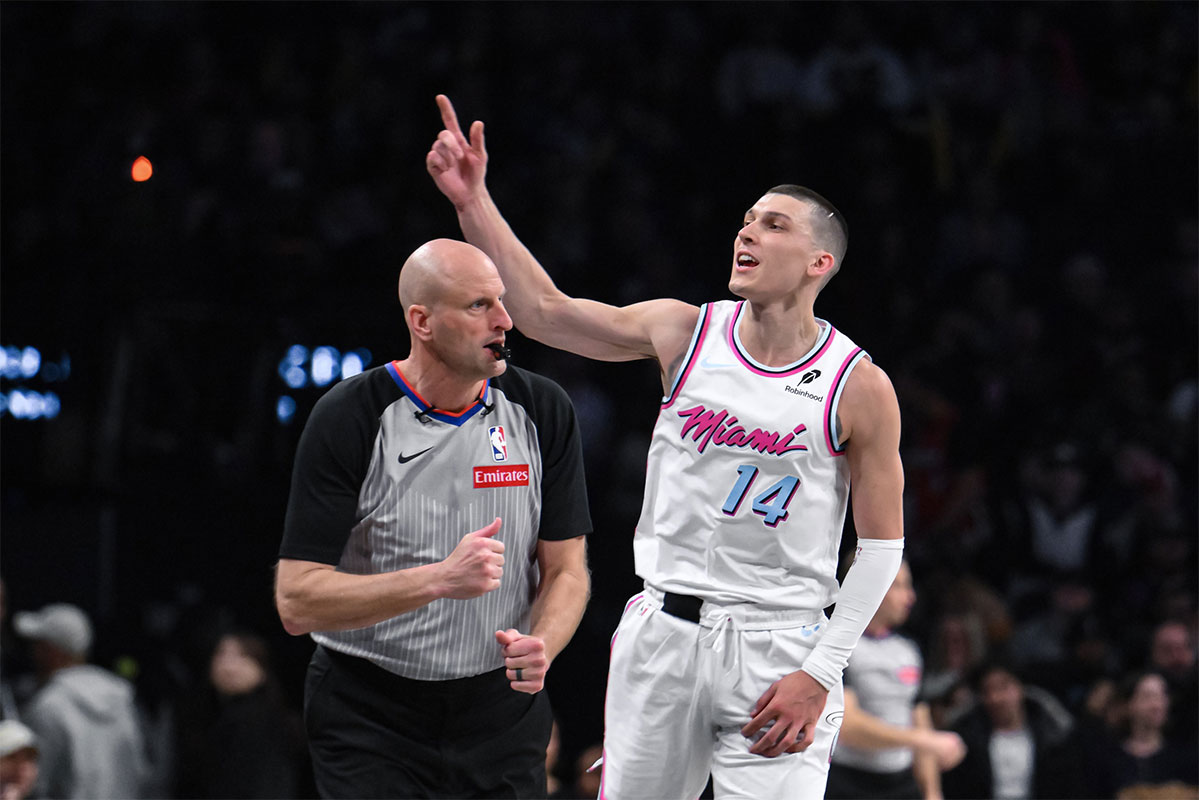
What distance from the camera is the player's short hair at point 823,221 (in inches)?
161

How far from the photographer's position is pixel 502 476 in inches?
152

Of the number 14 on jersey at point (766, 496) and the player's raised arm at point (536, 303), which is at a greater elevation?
the player's raised arm at point (536, 303)

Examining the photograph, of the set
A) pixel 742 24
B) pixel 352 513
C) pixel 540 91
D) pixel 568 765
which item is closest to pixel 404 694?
pixel 352 513

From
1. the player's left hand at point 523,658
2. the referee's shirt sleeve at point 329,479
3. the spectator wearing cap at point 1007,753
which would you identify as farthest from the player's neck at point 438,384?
the spectator wearing cap at point 1007,753

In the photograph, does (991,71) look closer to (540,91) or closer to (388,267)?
(540,91)

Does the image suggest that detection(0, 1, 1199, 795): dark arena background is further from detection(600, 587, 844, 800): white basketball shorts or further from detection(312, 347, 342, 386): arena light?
detection(600, 587, 844, 800): white basketball shorts

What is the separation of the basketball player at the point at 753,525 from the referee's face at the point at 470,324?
0.36m

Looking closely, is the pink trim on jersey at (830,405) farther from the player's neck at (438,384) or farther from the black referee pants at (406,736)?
the black referee pants at (406,736)

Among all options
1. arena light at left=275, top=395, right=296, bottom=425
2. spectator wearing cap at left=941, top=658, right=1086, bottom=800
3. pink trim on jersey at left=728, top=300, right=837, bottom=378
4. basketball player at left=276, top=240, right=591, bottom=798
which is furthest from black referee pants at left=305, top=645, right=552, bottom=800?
spectator wearing cap at left=941, top=658, right=1086, bottom=800

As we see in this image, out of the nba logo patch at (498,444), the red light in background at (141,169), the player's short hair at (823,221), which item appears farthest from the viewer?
the red light in background at (141,169)

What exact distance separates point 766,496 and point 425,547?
91 centimetres

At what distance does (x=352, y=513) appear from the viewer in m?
3.72

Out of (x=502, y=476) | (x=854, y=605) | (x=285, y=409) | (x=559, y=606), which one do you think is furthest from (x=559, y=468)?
(x=285, y=409)

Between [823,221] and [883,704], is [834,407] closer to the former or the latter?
[823,221]
